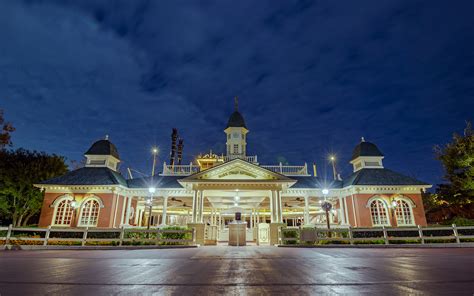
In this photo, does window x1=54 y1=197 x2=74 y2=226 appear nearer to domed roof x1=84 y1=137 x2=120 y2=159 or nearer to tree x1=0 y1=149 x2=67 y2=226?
tree x1=0 y1=149 x2=67 y2=226

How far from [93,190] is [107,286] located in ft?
65.3

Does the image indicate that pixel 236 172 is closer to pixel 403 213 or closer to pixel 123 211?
pixel 123 211

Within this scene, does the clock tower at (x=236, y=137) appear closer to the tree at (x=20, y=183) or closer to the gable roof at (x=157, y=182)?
the gable roof at (x=157, y=182)

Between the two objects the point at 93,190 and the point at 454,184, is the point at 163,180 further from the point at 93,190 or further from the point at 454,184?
the point at 454,184

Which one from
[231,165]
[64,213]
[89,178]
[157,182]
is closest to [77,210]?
[64,213]

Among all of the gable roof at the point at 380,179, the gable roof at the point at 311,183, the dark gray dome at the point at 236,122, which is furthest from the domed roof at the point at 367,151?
the dark gray dome at the point at 236,122

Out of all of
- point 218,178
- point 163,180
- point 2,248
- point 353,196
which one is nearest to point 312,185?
point 353,196

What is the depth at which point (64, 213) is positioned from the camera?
20.3 m

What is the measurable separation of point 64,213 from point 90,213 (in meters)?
2.33

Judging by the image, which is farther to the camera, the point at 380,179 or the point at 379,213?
the point at 380,179

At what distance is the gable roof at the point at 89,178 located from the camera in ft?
67.2

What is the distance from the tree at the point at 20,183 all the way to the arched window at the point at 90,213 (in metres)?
5.94

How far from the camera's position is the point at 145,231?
50.5ft

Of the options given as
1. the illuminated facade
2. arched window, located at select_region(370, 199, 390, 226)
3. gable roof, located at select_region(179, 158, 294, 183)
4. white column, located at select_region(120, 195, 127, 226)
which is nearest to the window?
the illuminated facade
